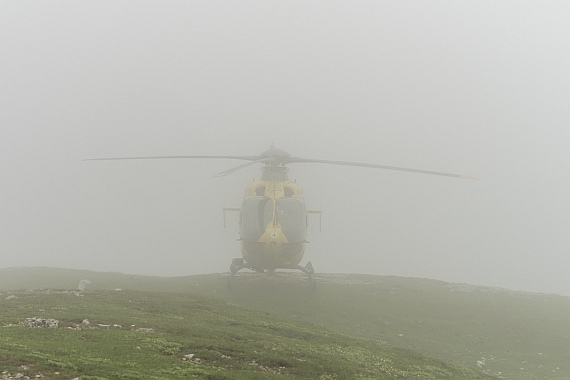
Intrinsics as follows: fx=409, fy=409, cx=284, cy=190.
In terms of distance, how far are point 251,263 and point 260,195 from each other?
252 inches

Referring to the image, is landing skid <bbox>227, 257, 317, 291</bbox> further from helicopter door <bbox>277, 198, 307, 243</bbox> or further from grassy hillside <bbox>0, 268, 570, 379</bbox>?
helicopter door <bbox>277, 198, 307, 243</bbox>

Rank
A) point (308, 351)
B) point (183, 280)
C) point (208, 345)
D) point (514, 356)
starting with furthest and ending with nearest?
point (183, 280), point (514, 356), point (308, 351), point (208, 345)

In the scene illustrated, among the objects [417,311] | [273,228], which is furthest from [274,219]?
[417,311]

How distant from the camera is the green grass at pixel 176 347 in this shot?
11.9 metres

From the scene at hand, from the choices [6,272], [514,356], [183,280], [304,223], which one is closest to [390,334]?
[514,356]

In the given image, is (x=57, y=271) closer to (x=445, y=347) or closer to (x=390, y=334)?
(x=390, y=334)

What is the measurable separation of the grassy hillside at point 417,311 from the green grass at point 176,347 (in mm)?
4528

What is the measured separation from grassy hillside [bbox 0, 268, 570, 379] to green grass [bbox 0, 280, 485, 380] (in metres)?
4.53

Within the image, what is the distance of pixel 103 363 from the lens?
11898 mm

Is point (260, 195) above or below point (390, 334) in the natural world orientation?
above

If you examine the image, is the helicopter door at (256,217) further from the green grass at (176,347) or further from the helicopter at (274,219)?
the green grass at (176,347)

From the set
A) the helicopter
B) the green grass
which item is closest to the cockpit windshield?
the helicopter

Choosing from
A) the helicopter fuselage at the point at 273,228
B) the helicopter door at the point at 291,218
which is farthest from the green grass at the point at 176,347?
the helicopter door at the point at 291,218

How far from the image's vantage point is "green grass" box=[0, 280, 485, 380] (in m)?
11.9
